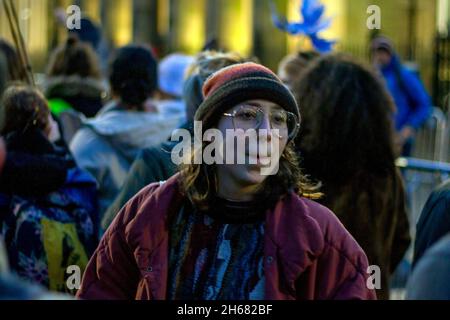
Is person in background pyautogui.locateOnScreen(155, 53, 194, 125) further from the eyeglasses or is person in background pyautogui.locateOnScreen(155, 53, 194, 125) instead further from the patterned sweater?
the patterned sweater

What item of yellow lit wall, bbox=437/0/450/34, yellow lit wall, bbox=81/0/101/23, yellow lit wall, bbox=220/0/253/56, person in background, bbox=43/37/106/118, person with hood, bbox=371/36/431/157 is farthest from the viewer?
yellow lit wall, bbox=81/0/101/23

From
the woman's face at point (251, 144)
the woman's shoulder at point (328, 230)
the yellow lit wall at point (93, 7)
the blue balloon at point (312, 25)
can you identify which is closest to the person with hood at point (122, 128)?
the blue balloon at point (312, 25)

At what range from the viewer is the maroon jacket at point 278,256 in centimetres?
366

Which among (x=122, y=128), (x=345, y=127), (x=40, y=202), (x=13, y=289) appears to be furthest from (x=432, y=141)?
(x=13, y=289)

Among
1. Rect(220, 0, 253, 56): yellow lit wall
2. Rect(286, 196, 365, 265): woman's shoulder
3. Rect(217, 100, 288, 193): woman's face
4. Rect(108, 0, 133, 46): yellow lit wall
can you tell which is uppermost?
Rect(217, 100, 288, 193): woman's face

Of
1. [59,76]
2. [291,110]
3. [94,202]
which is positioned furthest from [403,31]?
[291,110]

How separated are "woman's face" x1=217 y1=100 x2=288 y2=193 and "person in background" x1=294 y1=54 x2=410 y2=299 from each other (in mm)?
1842

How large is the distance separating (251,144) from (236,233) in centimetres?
28

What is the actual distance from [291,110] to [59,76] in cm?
533

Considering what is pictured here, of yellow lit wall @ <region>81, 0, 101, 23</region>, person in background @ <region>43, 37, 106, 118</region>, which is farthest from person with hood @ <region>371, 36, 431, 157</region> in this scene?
yellow lit wall @ <region>81, 0, 101, 23</region>

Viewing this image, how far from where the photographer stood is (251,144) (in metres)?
3.86

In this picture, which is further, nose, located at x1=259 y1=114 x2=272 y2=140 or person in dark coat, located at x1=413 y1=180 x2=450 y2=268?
person in dark coat, located at x1=413 y1=180 x2=450 y2=268

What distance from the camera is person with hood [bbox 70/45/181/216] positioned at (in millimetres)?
6977

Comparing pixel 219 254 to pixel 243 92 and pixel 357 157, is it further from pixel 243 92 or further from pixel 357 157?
pixel 357 157
